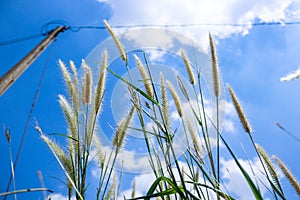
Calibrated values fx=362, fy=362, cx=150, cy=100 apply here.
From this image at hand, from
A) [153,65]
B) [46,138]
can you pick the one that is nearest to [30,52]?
[153,65]

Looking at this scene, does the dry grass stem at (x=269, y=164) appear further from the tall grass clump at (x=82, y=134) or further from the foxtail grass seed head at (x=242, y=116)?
the tall grass clump at (x=82, y=134)

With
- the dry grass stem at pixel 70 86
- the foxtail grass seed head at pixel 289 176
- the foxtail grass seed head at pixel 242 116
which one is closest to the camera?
the foxtail grass seed head at pixel 289 176

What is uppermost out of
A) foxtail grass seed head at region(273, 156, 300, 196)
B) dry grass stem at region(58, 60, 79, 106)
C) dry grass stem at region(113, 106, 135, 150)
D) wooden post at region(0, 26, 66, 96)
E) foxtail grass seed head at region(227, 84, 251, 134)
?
wooden post at region(0, 26, 66, 96)

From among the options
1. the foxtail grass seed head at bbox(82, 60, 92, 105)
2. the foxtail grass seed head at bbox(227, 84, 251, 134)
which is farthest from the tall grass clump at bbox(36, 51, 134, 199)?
the foxtail grass seed head at bbox(227, 84, 251, 134)

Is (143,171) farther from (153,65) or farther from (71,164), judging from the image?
(153,65)

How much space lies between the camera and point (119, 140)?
1.11 metres

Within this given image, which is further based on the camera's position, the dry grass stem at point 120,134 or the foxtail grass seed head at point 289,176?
the dry grass stem at point 120,134

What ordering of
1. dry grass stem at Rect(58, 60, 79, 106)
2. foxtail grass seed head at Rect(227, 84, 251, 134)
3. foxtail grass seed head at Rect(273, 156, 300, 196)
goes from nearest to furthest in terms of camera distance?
foxtail grass seed head at Rect(273, 156, 300, 196), foxtail grass seed head at Rect(227, 84, 251, 134), dry grass stem at Rect(58, 60, 79, 106)

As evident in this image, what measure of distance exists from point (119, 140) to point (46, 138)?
0.71ft

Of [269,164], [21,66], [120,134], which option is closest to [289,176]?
[269,164]

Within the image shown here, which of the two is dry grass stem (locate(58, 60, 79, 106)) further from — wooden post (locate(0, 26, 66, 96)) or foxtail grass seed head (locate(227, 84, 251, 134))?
foxtail grass seed head (locate(227, 84, 251, 134))

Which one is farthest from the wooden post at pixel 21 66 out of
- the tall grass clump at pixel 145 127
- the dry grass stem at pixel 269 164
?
the dry grass stem at pixel 269 164

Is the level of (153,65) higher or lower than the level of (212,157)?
higher

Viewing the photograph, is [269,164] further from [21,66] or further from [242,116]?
[21,66]
